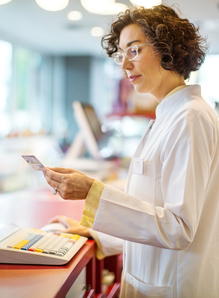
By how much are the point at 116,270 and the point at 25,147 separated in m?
4.71

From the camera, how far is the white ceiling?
4.39 meters

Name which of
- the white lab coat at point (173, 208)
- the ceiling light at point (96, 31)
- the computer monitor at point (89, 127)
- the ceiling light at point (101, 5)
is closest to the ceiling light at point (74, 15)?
the ceiling light at point (96, 31)

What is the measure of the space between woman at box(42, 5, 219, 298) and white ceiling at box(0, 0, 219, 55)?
2.71 metres

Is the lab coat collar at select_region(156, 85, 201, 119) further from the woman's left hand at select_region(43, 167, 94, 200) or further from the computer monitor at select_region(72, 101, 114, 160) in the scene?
the computer monitor at select_region(72, 101, 114, 160)

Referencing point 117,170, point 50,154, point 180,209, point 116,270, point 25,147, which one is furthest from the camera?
point 50,154

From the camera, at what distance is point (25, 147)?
6031 mm

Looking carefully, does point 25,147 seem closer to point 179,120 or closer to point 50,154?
point 50,154

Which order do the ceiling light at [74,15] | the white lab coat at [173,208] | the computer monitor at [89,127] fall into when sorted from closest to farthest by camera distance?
the white lab coat at [173,208] → the computer monitor at [89,127] → the ceiling light at [74,15]

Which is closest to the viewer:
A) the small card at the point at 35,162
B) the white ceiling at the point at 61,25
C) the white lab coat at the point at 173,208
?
the white lab coat at the point at 173,208

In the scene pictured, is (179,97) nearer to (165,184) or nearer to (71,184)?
(165,184)

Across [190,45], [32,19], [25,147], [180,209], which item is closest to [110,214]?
[180,209]

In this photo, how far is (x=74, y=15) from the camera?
192 inches

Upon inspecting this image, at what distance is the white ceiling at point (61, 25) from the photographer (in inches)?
173

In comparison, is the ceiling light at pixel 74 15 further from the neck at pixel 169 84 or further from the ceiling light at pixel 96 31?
the neck at pixel 169 84
